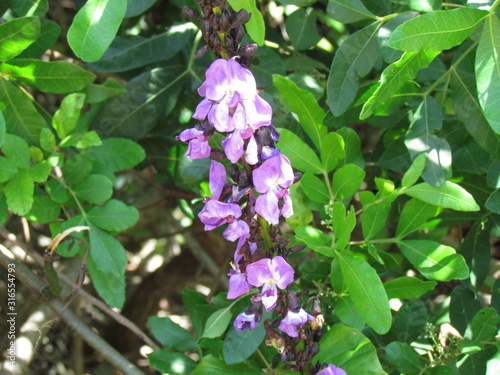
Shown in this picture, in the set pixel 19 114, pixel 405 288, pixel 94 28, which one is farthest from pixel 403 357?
pixel 19 114

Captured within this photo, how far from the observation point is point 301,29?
5.39 feet

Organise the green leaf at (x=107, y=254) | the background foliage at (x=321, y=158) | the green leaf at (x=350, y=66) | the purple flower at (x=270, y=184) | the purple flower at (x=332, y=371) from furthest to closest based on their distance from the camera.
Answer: the green leaf at (x=107, y=254), the green leaf at (x=350, y=66), the background foliage at (x=321, y=158), the purple flower at (x=332, y=371), the purple flower at (x=270, y=184)

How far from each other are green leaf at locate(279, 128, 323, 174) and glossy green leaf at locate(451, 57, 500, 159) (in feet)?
0.97

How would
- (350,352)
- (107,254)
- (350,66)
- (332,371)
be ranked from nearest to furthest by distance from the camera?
(332,371) → (350,352) → (350,66) → (107,254)

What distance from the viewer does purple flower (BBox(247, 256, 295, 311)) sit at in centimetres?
97

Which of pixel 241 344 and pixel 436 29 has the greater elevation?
pixel 436 29

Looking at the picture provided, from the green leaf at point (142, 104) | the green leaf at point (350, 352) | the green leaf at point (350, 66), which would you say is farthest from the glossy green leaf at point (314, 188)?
the green leaf at point (142, 104)

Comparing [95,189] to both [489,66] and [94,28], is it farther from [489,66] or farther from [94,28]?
[489,66]

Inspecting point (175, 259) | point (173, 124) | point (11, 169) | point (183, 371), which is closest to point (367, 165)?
point (173, 124)

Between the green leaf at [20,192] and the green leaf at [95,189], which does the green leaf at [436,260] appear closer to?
the green leaf at [95,189]

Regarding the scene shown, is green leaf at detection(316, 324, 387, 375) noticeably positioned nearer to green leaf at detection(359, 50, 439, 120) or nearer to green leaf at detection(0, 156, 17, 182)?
green leaf at detection(359, 50, 439, 120)

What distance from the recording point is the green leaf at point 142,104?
61.5 inches

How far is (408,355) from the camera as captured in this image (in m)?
1.24

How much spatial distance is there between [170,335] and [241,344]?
245 mm
